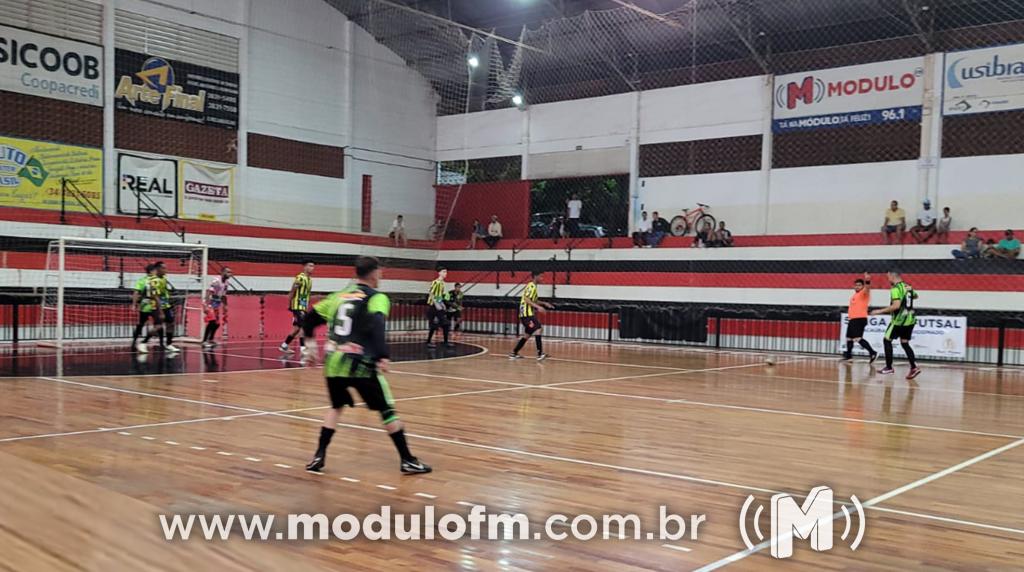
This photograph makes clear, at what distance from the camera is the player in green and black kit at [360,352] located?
626 centimetres

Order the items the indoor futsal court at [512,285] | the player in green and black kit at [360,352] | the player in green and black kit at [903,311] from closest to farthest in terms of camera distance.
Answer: the indoor futsal court at [512,285], the player in green and black kit at [360,352], the player in green and black kit at [903,311]

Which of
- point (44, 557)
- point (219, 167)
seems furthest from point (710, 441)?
point (219, 167)

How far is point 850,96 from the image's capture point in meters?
22.9

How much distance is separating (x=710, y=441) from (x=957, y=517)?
9.39ft

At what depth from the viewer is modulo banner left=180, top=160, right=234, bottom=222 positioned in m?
24.5

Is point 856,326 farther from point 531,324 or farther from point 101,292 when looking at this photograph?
point 101,292

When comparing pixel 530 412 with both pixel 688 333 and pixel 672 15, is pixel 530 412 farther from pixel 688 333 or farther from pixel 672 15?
pixel 672 15

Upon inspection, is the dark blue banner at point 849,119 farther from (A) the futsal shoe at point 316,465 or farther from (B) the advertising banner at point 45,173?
(A) the futsal shoe at point 316,465

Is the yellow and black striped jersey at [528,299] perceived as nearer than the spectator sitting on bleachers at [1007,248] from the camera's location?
Yes

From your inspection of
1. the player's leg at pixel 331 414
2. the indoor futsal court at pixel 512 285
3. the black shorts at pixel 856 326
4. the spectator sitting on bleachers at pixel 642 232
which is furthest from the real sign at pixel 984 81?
the player's leg at pixel 331 414

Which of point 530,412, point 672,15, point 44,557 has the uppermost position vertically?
point 672,15

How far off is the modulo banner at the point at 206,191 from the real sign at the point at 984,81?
20569mm

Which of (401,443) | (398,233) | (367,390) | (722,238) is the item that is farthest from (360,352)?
(398,233)

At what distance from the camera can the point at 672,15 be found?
2347cm
